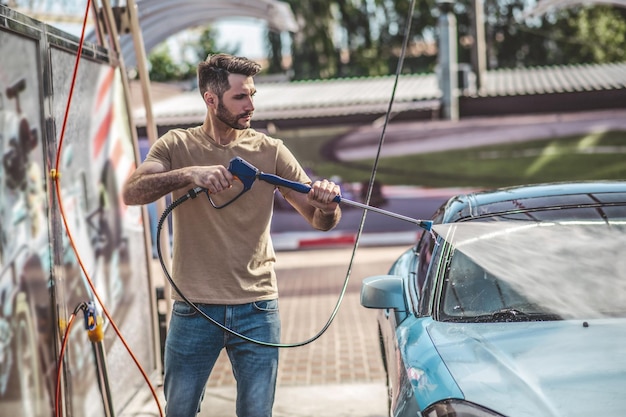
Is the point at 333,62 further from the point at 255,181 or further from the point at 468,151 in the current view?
the point at 255,181

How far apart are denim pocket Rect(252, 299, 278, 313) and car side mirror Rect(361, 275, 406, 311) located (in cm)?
57

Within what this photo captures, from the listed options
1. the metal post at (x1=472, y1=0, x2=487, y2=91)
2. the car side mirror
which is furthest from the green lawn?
the car side mirror

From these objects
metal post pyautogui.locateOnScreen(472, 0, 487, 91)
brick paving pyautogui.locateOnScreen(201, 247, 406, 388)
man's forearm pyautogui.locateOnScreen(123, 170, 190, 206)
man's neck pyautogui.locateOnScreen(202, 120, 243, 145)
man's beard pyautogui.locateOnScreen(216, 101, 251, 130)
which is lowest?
brick paving pyautogui.locateOnScreen(201, 247, 406, 388)

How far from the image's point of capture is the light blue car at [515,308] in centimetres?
277

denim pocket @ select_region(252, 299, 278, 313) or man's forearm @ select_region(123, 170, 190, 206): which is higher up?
man's forearm @ select_region(123, 170, 190, 206)

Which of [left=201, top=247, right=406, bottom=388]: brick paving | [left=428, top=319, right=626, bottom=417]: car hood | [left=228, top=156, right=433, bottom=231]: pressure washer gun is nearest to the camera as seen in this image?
[left=428, top=319, right=626, bottom=417]: car hood

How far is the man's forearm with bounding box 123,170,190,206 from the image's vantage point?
10.3 feet

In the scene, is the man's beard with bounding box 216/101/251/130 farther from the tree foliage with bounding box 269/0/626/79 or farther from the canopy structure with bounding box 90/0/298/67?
the tree foliage with bounding box 269/0/626/79

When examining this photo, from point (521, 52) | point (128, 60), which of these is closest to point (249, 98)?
point (128, 60)

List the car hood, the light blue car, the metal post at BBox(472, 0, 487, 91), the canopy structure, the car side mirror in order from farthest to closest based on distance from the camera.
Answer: the metal post at BBox(472, 0, 487, 91)
the canopy structure
the car side mirror
the light blue car
the car hood

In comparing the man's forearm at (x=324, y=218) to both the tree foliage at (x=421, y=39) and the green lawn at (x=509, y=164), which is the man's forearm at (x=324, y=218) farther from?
the tree foliage at (x=421, y=39)

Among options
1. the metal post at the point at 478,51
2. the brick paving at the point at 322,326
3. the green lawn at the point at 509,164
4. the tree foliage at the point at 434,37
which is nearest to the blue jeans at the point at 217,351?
the brick paving at the point at 322,326

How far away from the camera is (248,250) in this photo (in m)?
3.35

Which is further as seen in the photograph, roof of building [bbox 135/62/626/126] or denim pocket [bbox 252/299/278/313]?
roof of building [bbox 135/62/626/126]
